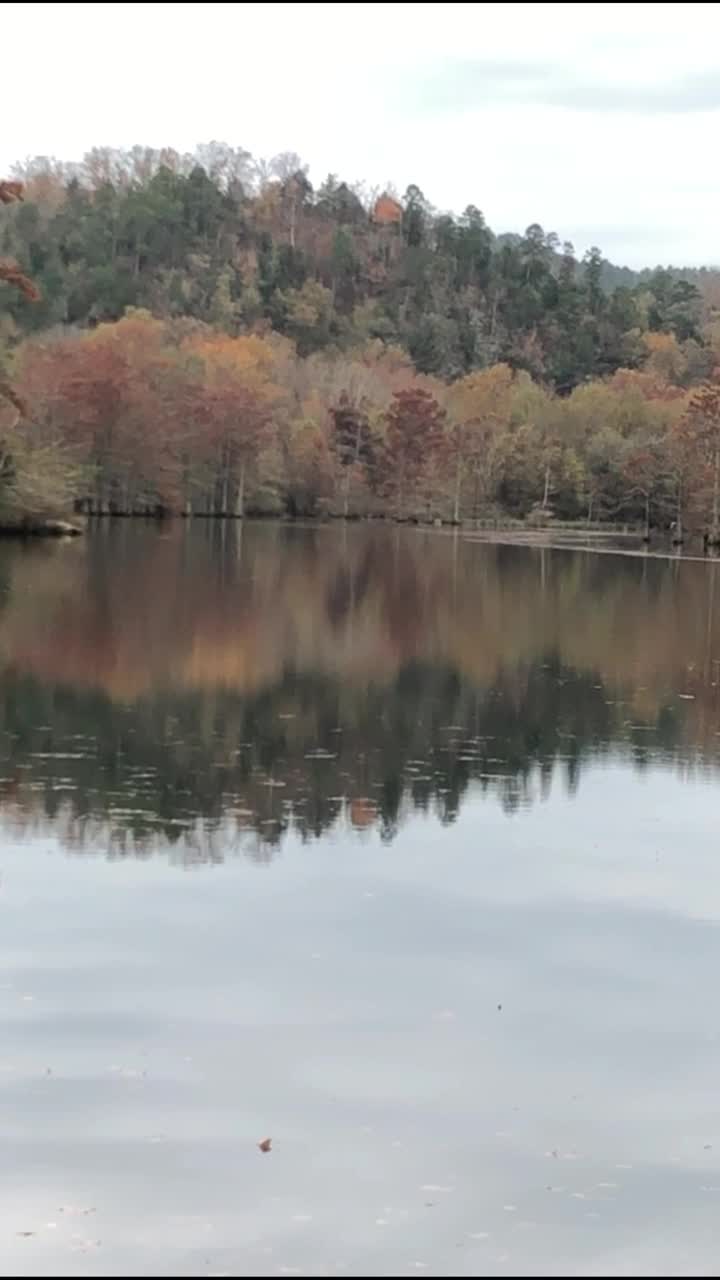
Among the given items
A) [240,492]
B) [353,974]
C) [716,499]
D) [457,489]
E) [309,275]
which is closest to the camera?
[353,974]

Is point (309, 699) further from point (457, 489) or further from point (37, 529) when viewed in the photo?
point (457, 489)

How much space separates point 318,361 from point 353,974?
116580 millimetres

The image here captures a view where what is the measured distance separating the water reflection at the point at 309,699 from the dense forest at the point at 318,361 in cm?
1284

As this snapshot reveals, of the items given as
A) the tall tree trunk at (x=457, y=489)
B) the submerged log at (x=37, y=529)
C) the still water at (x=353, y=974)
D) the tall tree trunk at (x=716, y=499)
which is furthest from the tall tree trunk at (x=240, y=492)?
the still water at (x=353, y=974)

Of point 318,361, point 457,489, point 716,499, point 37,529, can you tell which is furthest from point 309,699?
point 318,361

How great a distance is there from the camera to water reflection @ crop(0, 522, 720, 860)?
15125 millimetres

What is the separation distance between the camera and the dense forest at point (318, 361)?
86.1 m

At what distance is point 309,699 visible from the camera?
71.8 ft

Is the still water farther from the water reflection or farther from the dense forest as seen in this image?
the dense forest

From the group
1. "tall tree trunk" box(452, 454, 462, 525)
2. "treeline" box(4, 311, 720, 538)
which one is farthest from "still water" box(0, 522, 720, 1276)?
"tall tree trunk" box(452, 454, 462, 525)

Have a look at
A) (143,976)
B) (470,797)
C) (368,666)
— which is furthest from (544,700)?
(143,976)

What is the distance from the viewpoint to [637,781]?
57.8ft

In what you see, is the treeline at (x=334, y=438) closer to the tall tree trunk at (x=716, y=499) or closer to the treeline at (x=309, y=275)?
the tall tree trunk at (x=716, y=499)

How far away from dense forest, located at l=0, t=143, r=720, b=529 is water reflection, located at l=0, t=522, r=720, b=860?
12836 millimetres
